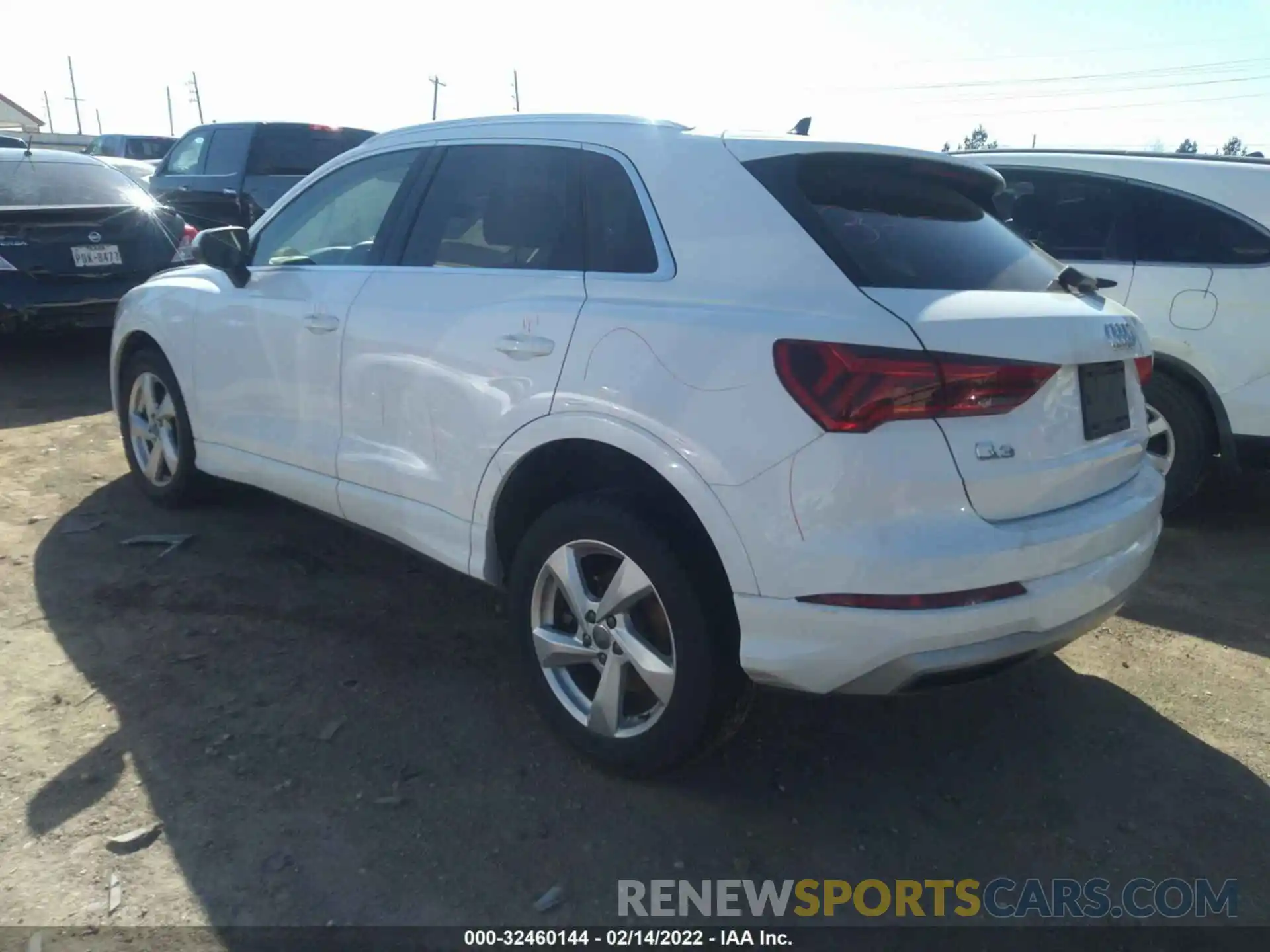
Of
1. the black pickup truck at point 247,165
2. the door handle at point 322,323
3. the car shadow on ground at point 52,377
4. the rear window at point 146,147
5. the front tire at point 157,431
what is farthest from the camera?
the rear window at point 146,147

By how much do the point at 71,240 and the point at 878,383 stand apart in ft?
22.5

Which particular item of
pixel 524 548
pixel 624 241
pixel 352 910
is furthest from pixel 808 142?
pixel 352 910

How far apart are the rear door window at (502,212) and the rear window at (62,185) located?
17.1ft

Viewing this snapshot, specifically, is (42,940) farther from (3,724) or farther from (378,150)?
(378,150)

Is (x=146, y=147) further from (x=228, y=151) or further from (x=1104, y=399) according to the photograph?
(x=1104, y=399)

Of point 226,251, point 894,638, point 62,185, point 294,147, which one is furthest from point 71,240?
point 894,638

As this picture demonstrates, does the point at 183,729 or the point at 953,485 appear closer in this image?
the point at 953,485

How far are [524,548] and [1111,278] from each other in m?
3.76

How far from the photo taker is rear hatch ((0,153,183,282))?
720 cm

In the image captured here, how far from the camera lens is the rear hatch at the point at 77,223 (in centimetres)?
720

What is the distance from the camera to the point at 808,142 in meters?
2.97

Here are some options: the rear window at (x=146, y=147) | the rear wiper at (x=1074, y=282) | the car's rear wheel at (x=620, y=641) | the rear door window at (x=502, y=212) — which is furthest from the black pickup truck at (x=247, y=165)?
the rear window at (x=146, y=147)

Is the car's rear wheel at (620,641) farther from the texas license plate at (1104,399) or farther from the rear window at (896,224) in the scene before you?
the texas license plate at (1104,399)

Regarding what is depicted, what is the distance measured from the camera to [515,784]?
3.04 m
